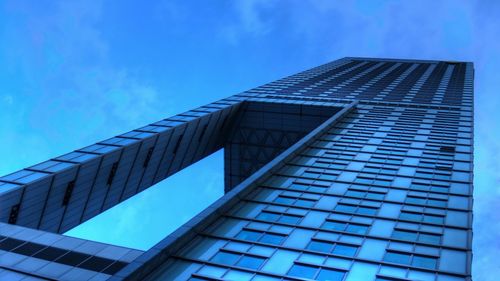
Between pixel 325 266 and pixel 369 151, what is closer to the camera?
pixel 325 266

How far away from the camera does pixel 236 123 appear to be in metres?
79.4

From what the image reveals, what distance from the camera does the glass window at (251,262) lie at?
Answer: 29172mm

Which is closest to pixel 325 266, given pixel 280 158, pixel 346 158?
pixel 280 158

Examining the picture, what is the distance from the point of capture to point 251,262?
29.6 m

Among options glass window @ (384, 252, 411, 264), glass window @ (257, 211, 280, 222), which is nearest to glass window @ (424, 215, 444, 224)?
glass window @ (384, 252, 411, 264)

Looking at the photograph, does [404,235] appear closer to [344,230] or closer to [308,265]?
[344,230]

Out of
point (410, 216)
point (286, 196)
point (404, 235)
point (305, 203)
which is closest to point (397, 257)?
point (404, 235)

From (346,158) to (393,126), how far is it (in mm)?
14779

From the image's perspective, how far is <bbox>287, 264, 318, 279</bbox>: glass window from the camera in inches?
1101

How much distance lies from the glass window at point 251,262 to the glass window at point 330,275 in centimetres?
316

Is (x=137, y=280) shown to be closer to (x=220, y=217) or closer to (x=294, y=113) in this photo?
(x=220, y=217)

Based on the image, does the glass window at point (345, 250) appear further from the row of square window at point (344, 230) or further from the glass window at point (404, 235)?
the glass window at point (404, 235)

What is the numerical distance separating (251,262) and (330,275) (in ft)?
13.6

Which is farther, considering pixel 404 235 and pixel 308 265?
pixel 404 235
